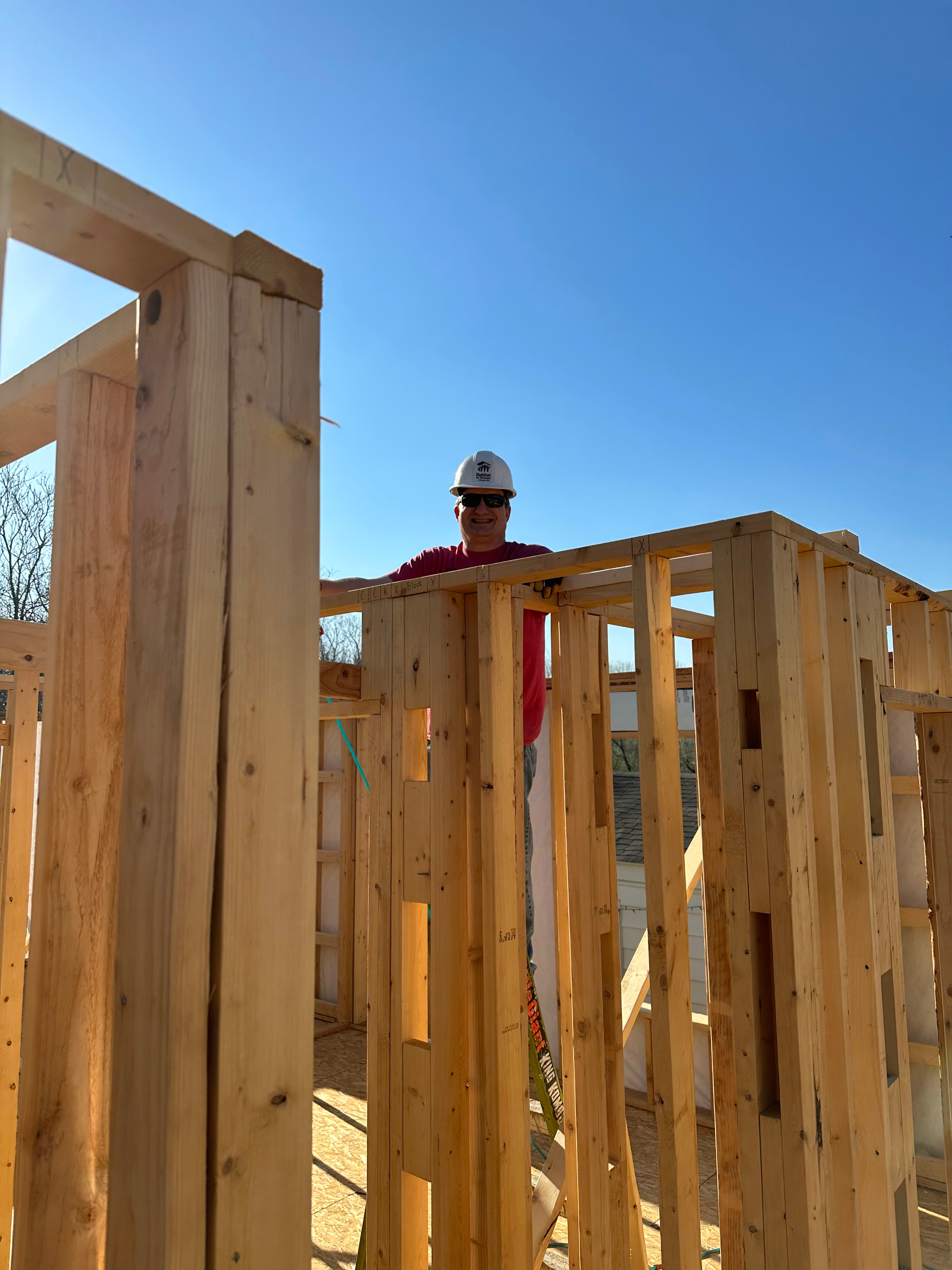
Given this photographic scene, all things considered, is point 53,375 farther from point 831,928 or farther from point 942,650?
point 942,650

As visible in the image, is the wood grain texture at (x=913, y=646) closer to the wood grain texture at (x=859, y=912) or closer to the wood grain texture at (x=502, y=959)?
the wood grain texture at (x=859, y=912)

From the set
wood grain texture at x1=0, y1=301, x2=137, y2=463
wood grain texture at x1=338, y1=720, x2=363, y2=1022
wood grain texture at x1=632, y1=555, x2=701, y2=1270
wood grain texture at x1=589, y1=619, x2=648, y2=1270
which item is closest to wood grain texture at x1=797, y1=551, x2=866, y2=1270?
wood grain texture at x1=632, y1=555, x2=701, y2=1270

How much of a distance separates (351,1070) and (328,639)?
15.2m

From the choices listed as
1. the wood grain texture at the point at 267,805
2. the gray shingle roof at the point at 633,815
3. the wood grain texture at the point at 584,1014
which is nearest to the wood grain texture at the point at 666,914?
the wood grain texture at the point at 584,1014

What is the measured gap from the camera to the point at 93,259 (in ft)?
3.49

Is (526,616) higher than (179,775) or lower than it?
higher

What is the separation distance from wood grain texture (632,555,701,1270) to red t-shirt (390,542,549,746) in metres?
1.10

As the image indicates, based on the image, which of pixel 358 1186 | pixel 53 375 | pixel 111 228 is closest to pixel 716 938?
pixel 358 1186

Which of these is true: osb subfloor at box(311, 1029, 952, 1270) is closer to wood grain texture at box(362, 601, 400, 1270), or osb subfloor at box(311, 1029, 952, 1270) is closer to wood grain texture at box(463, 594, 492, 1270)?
wood grain texture at box(362, 601, 400, 1270)

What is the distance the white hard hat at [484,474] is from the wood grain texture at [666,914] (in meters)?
1.59

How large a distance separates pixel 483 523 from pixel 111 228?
10.5 feet

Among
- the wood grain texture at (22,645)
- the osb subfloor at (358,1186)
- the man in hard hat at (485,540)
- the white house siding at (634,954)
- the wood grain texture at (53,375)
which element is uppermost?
the man in hard hat at (485,540)

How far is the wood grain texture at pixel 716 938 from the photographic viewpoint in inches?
143

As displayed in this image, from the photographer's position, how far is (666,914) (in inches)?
101
